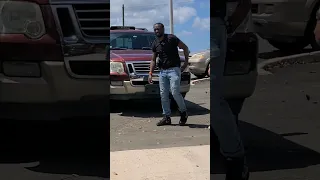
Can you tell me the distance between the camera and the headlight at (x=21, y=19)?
A: 1.55 metres

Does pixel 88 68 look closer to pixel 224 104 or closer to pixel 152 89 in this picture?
pixel 224 104

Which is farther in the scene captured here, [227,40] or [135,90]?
[135,90]

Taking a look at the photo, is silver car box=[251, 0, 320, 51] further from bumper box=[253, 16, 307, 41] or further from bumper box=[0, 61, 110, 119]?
bumper box=[0, 61, 110, 119]

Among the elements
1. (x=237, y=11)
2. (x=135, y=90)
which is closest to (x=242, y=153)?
(x=237, y=11)

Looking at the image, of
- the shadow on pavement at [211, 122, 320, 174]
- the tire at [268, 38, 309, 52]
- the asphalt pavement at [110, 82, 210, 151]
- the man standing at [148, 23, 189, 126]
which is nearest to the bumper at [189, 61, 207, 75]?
the asphalt pavement at [110, 82, 210, 151]

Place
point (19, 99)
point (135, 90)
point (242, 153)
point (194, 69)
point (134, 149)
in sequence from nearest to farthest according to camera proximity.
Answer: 1. point (19, 99)
2. point (242, 153)
3. point (134, 149)
4. point (135, 90)
5. point (194, 69)

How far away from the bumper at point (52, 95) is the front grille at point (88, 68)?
3 cm

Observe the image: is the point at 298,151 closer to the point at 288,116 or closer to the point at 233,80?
the point at 288,116

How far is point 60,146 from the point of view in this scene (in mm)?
1773

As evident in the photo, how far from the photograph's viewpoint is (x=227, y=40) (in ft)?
5.82

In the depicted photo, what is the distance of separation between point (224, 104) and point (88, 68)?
2.14 feet

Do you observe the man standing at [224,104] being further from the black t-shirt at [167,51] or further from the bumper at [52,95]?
the black t-shirt at [167,51]

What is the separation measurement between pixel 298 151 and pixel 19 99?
4.31 ft

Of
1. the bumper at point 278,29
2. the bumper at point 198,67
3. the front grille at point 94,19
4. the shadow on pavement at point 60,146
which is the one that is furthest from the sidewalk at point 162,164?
the bumper at point 198,67
